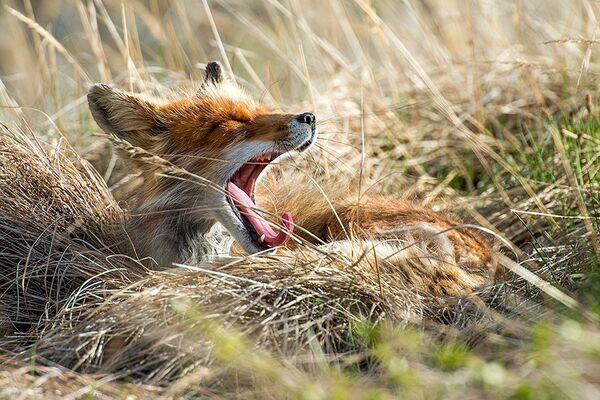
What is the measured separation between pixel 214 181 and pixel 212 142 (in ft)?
0.67

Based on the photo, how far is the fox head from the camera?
436cm

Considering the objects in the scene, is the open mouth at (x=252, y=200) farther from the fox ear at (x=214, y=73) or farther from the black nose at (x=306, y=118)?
the fox ear at (x=214, y=73)

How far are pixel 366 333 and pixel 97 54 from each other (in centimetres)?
366

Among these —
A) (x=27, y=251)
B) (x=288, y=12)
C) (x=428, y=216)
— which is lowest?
(x=428, y=216)

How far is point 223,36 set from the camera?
35.0 feet

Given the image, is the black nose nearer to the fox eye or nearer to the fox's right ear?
the fox eye

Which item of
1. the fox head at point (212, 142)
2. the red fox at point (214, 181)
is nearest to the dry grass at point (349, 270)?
the red fox at point (214, 181)

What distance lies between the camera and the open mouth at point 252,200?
4.35 m

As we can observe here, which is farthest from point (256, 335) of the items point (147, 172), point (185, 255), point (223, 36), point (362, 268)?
point (223, 36)

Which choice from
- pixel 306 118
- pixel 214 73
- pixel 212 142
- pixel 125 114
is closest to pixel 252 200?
pixel 212 142

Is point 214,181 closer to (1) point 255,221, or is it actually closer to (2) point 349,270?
(1) point 255,221

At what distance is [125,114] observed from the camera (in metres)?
4.53

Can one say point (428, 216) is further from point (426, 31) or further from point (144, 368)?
point (426, 31)

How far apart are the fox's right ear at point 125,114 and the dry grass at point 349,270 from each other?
0.34m
